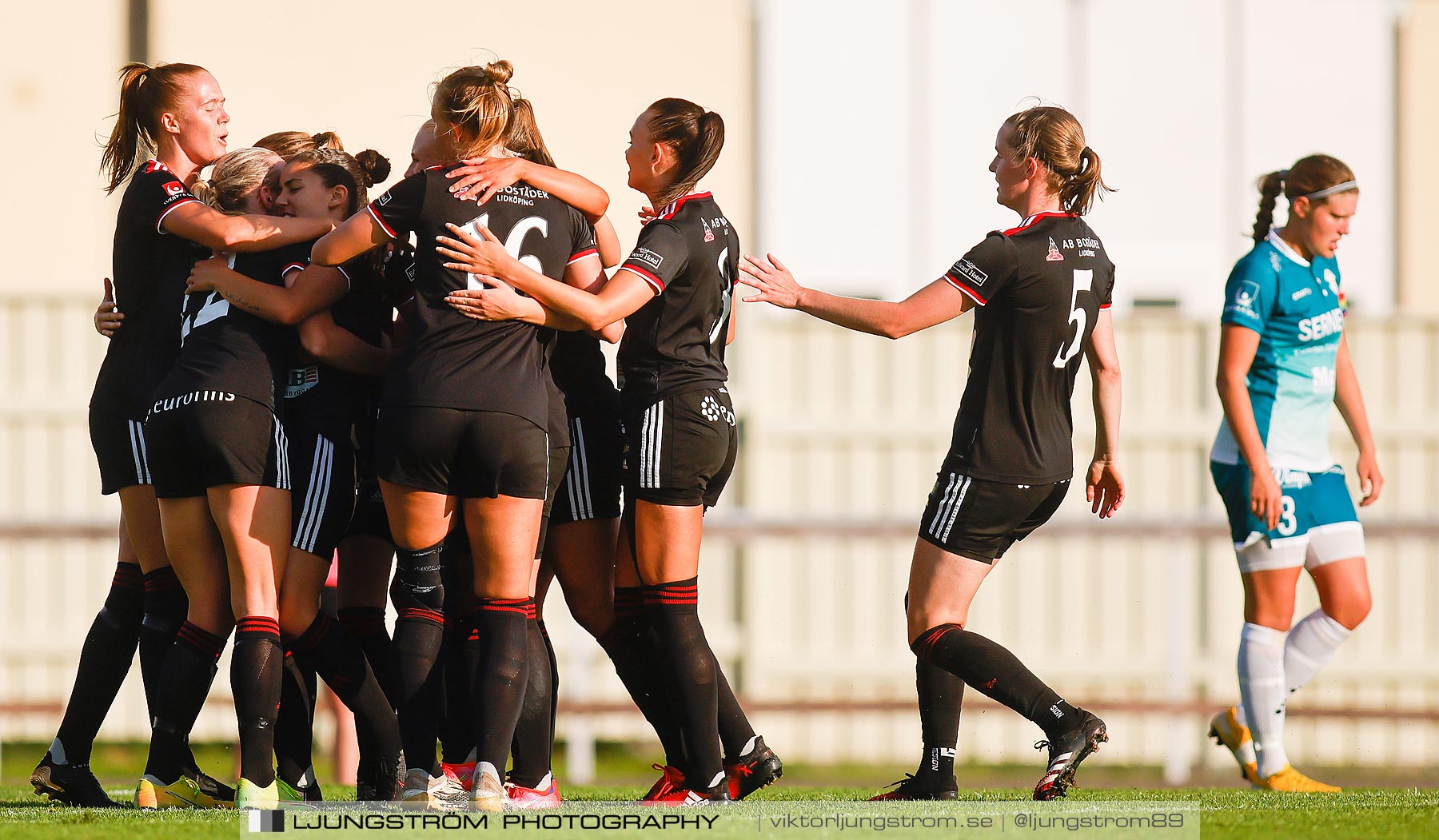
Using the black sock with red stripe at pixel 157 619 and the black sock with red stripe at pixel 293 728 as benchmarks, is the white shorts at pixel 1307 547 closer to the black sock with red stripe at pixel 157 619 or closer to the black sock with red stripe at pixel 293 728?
the black sock with red stripe at pixel 293 728

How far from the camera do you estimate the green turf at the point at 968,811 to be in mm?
4008

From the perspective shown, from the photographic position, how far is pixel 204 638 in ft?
14.8

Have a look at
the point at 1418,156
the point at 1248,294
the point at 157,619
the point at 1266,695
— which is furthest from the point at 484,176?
the point at 1418,156

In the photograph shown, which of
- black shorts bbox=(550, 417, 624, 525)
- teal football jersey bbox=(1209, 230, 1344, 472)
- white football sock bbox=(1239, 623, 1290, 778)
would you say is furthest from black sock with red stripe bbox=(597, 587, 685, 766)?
teal football jersey bbox=(1209, 230, 1344, 472)

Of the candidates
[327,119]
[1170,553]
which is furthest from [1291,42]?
[327,119]

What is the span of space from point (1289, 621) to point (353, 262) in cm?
340

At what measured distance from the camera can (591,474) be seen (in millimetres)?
4723

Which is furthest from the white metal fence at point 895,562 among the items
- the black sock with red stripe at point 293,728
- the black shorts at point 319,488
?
the black shorts at point 319,488

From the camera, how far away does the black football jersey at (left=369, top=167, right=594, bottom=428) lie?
161 inches

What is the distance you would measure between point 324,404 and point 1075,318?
2287 mm

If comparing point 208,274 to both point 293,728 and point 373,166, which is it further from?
point 293,728

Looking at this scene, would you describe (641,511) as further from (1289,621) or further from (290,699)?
(1289,621)

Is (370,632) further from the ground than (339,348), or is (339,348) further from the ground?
(339,348)

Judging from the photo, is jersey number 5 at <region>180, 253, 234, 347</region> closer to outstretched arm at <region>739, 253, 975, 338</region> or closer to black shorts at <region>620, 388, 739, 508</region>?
black shorts at <region>620, 388, 739, 508</region>
